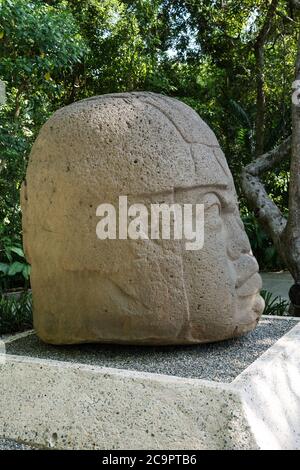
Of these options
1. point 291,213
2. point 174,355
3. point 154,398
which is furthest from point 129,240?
point 291,213

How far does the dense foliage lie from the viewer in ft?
20.6

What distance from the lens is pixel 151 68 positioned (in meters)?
9.96

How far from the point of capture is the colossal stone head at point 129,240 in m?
2.83

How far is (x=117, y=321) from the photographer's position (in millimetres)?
2879

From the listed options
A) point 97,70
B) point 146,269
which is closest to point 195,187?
point 146,269

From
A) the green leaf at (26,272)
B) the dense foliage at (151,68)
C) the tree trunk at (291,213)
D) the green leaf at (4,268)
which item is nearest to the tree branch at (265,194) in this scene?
the tree trunk at (291,213)

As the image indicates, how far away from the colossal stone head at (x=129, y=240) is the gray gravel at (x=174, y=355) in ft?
0.31

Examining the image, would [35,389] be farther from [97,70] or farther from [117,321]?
[97,70]

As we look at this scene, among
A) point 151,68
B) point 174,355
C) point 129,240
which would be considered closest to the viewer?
point 129,240

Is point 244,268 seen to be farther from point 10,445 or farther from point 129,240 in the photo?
point 10,445

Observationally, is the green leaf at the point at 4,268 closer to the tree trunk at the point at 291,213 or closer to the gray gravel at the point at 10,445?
the tree trunk at the point at 291,213

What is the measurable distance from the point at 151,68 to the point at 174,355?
7.82 meters

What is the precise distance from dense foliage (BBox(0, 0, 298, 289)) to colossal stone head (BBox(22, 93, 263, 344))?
3.14 meters

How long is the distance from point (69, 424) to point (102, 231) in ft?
3.04
